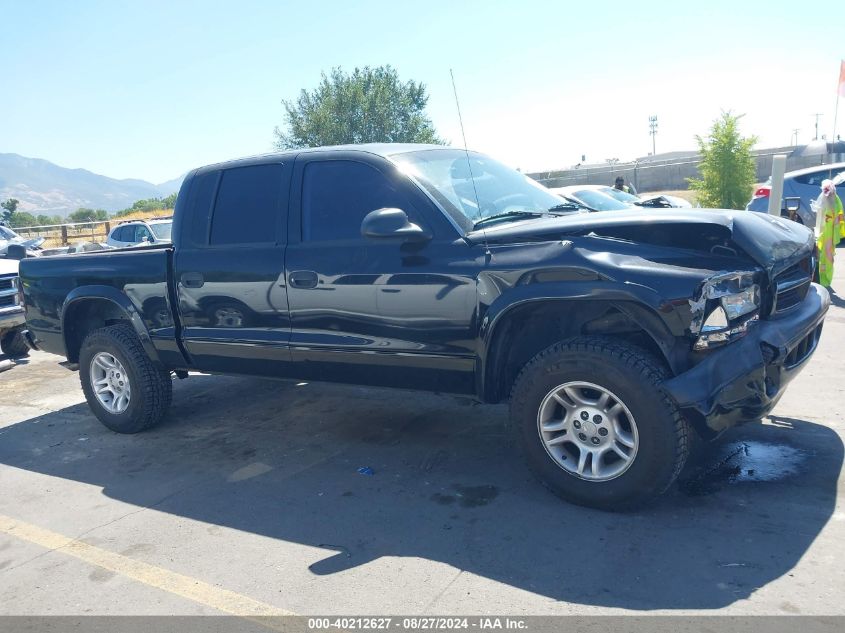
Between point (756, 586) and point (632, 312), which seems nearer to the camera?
point (756, 586)

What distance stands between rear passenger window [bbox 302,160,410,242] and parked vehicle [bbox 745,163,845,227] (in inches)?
476

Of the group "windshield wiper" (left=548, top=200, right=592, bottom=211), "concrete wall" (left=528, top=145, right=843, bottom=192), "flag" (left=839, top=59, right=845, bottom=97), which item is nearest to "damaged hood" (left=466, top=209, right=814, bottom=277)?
"windshield wiper" (left=548, top=200, right=592, bottom=211)

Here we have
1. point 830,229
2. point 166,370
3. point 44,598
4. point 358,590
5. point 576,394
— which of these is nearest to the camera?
point 358,590

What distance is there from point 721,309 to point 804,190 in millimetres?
13314

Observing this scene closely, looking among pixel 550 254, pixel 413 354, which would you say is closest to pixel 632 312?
pixel 550 254

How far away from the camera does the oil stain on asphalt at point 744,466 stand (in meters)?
4.09

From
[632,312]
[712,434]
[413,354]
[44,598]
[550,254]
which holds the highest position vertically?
[550,254]

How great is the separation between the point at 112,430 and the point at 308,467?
2151mm

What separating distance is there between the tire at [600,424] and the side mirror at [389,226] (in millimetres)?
976

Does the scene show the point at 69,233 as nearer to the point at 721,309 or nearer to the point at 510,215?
the point at 510,215

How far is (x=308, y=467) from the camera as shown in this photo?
16.3ft

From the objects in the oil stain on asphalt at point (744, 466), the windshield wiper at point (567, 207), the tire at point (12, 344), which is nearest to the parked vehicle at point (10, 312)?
the tire at point (12, 344)

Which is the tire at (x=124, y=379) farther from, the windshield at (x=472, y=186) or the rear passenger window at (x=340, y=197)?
the windshield at (x=472, y=186)

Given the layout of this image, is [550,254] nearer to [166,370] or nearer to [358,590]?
[358,590]
